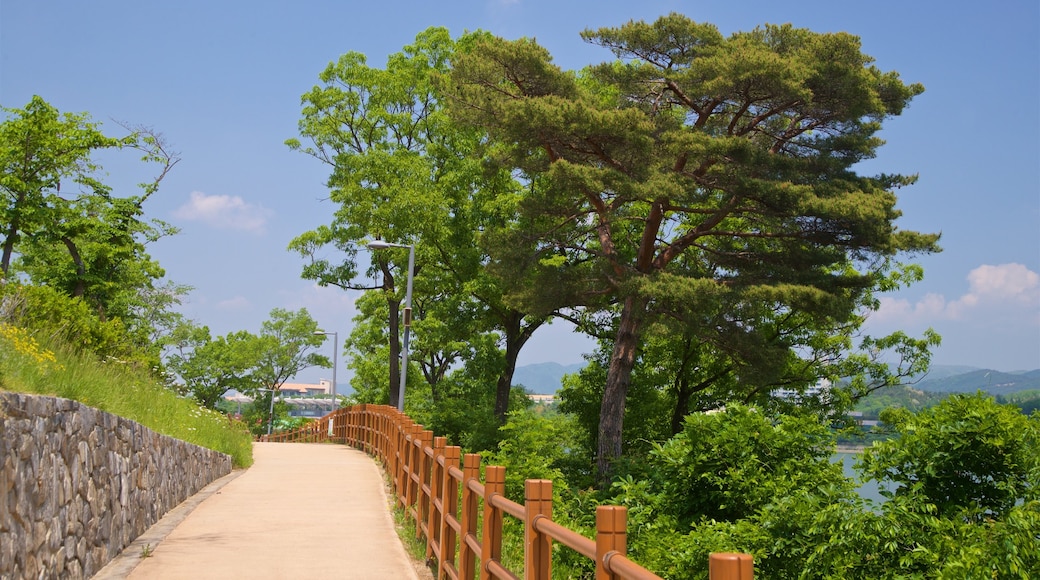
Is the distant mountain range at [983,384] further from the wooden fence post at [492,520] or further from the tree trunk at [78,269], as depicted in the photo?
the tree trunk at [78,269]

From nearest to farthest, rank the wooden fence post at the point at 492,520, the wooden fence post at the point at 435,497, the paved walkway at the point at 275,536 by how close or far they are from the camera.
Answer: the wooden fence post at the point at 492,520 < the paved walkway at the point at 275,536 < the wooden fence post at the point at 435,497

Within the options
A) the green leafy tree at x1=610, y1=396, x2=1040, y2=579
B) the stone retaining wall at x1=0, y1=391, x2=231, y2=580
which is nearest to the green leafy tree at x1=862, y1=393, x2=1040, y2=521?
the green leafy tree at x1=610, y1=396, x2=1040, y2=579

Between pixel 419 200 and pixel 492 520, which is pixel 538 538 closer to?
pixel 492 520

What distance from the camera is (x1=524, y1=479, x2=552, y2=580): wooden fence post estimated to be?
4871 millimetres

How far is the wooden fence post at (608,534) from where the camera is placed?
11.8 ft

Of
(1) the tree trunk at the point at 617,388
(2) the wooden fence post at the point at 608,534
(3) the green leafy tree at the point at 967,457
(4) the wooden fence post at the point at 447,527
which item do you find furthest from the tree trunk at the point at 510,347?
(2) the wooden fence post at the point at 608,534

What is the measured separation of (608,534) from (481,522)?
3621mm

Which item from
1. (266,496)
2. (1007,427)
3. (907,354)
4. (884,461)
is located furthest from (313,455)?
(907,354)

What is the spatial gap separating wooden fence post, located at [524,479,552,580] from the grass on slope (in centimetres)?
372

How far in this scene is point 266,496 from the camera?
13812 millimetres

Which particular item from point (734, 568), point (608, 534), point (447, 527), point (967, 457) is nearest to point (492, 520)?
point (447, 527)

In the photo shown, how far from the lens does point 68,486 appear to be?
7035 mm

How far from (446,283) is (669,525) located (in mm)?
18845

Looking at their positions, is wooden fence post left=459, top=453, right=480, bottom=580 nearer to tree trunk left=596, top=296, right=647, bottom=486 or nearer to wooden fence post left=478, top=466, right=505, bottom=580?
wooden fence post left=478, top=466, right=505, bottom=580
